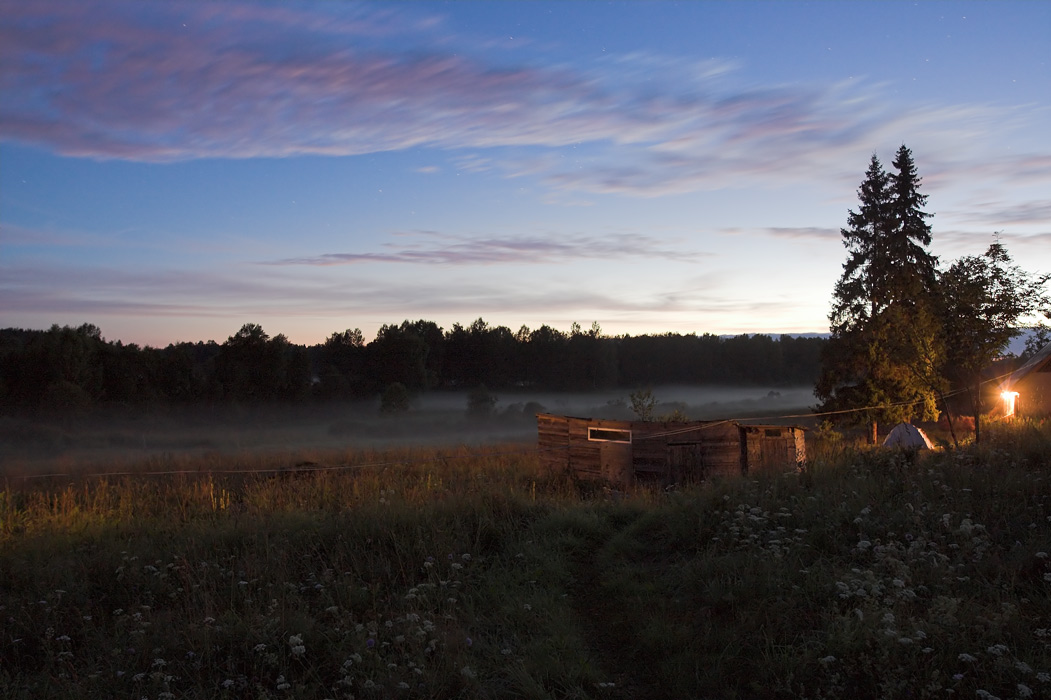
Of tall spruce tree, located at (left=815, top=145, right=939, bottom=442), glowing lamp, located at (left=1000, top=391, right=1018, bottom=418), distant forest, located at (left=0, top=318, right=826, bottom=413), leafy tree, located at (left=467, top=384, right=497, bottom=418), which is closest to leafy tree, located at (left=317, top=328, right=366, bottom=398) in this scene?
distant forest, located at (left=0, top=318, right=826, bottom=413)

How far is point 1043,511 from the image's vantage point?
6.30 m

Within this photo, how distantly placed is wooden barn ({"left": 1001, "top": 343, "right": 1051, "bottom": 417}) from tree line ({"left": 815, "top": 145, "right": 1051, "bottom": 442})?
1056mm

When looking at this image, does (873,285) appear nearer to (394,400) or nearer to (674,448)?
(674,448)

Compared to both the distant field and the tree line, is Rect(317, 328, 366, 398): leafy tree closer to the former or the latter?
the distant field

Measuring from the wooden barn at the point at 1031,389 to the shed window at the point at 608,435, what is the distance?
15.7 m

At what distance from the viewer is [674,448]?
64.3 ft

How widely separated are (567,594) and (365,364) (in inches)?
2260

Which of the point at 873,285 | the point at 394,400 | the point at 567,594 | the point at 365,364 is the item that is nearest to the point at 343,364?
the point at 365,364

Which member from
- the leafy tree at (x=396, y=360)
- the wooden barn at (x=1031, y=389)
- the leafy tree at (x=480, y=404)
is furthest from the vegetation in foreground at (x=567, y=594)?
the leafy tree at (x=396, y=360)

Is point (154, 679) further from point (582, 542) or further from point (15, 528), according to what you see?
point (15, 528)

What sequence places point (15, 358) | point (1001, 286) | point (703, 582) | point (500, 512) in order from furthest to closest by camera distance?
point (15, 358) < point (1001, 286) < point (500, 512) < point (703, 582)

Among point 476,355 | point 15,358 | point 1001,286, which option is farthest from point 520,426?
point 1001,286

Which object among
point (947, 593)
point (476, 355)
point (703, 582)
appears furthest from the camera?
point (476, 355)

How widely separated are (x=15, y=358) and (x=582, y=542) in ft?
149
